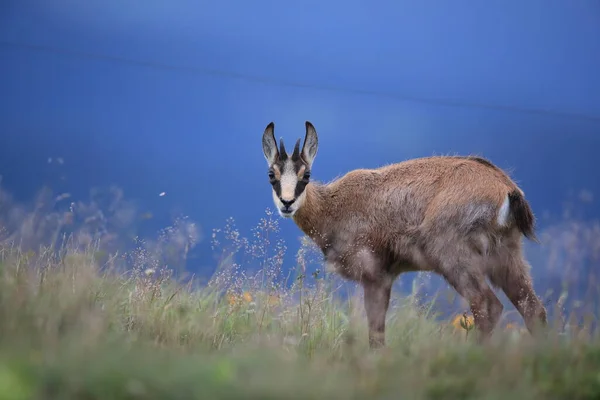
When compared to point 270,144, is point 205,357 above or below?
below

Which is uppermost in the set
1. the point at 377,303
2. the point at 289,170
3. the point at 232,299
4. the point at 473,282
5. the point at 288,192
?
the point at 289,170

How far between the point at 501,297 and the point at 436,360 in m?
3.22

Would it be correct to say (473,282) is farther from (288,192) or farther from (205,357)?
(205,357)

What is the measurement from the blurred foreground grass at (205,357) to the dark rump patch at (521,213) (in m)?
1.05

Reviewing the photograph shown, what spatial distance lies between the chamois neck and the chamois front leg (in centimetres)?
67

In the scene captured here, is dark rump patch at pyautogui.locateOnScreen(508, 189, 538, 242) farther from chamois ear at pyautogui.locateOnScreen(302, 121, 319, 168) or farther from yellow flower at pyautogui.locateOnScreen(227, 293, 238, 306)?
yellow flower at pyautogui.locateOnScreen(227, 293, 238, 306)

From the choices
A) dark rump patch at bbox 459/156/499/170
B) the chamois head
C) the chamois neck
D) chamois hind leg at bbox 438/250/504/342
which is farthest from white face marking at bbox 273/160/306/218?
dark rump patch at bbox 459/156/499/170

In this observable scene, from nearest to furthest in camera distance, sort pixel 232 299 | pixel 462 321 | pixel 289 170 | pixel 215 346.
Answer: pixel 215 346 → pixel 462 321 → pixel 232 299 → pixel 289 170

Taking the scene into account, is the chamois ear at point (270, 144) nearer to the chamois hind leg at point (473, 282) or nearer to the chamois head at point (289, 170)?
the chamois head at point (289, 170)

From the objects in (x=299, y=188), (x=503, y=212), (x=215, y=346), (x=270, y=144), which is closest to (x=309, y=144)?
(x=270, y=144)

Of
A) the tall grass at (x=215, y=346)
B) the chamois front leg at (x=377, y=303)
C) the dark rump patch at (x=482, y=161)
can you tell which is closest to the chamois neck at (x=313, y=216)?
the tall grass at (x=215, y=346)

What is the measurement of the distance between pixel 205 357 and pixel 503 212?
11.1 ft

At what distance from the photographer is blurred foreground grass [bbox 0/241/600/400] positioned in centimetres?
282

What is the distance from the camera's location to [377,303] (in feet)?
20.9
